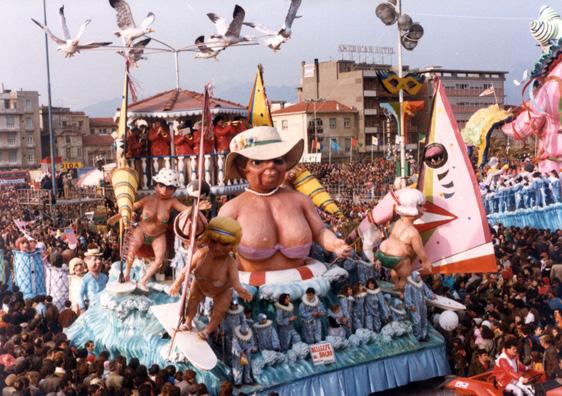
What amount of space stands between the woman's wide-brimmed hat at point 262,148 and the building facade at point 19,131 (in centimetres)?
4916

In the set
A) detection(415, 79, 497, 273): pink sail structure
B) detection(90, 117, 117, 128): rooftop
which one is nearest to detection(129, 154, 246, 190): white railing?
detection(415, 79, 497, 273): pink sail structure

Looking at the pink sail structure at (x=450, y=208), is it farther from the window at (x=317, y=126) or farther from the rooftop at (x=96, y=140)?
the rooftop at (x=96, y=140)

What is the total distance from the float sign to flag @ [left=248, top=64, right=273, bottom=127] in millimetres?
4396

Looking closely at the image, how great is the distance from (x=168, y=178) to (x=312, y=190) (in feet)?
7.02

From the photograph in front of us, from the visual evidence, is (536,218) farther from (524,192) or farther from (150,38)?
(150,38)

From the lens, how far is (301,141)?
8945 millimetres

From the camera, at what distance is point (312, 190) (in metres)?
10.1

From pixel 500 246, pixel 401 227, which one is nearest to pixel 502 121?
pixel 500 246

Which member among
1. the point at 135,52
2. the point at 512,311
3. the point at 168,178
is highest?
the point at 135,52

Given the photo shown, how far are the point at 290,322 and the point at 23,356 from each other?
2946 millimetres

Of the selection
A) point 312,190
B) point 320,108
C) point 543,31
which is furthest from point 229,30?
point 320,108

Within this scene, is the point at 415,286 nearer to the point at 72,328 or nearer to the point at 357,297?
the point at 357,297

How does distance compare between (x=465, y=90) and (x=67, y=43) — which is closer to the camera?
(x=67, y=43)

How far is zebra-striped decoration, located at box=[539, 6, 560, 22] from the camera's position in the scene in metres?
20.2
